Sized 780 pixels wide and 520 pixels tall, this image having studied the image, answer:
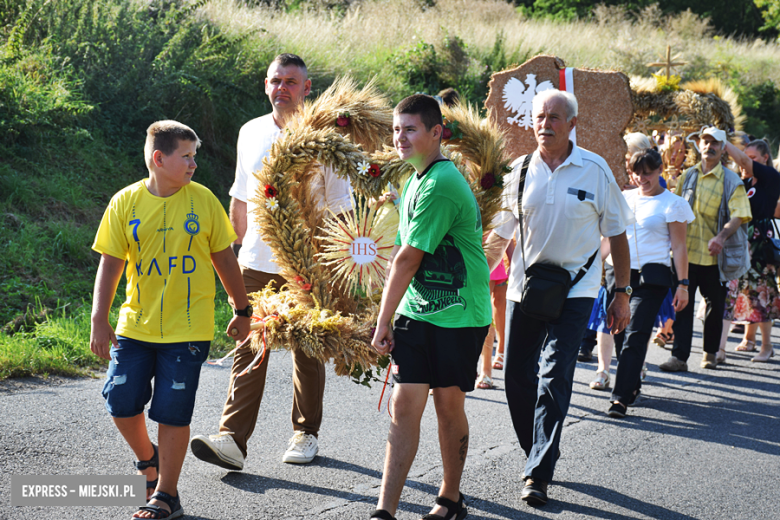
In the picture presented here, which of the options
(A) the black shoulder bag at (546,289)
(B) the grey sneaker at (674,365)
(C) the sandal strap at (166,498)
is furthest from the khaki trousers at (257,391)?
(B) the grey sneaker at (674,365)

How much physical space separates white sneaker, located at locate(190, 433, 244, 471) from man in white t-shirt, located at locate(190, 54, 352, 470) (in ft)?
0.22

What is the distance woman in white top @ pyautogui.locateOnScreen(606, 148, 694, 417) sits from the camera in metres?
5.39

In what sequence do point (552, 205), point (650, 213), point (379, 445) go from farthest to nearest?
point (650, 213) < point (379, 445) < point (552, 205)

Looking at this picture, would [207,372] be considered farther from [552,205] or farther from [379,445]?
[552,205]

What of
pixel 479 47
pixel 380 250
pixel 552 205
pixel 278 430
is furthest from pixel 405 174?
pixel 479 47

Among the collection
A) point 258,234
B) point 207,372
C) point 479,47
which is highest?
point 479,47

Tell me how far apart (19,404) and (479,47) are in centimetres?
1538

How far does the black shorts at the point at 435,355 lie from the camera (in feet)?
10.5

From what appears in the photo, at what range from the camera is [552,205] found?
393 cm

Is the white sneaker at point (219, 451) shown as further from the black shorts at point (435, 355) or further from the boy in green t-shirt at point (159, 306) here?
the black shorts at point (435, 355)

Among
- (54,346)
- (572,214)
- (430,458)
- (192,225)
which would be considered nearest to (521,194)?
(572,214)

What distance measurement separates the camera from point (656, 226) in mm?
5555

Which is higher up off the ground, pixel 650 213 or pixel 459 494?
pixel 650 213

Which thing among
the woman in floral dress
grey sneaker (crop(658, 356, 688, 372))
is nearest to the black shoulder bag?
grey sneaker (crop(658, 356, 688, 372))
